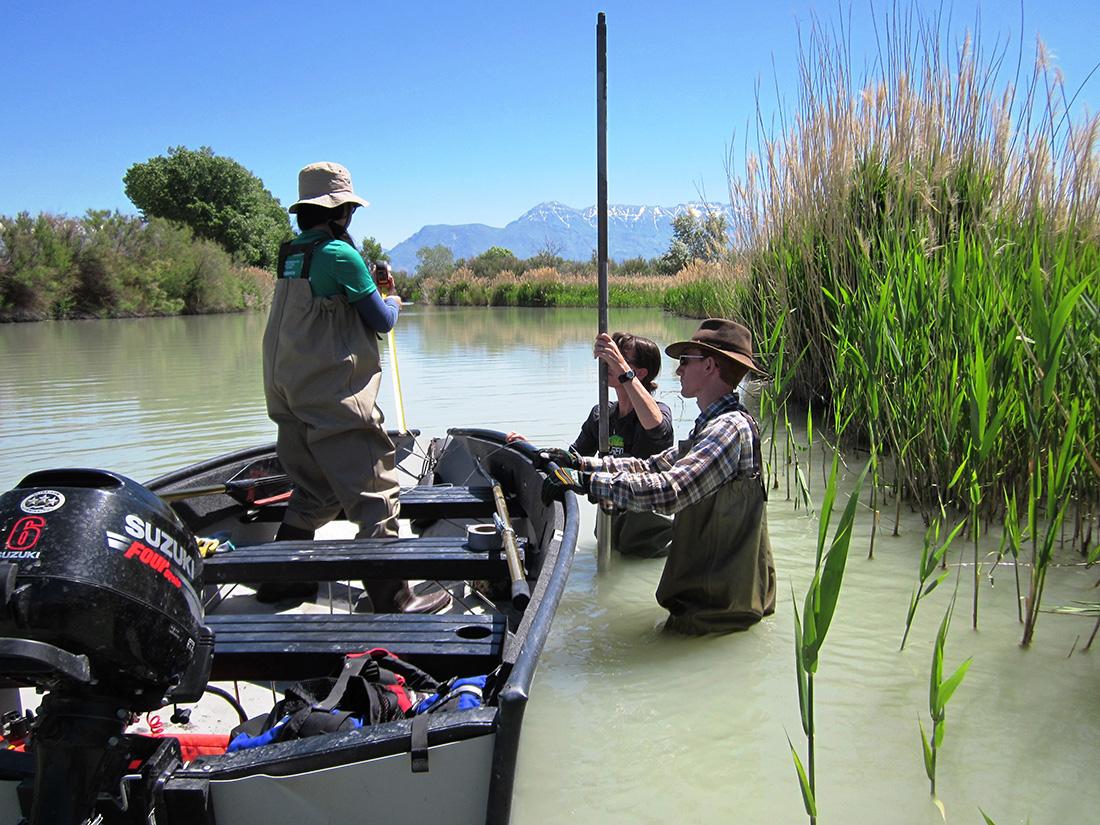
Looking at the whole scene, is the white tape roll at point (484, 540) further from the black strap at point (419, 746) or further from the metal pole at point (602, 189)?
the black strap at point (419, 746)

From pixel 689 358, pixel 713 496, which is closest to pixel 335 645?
pixel 713 496

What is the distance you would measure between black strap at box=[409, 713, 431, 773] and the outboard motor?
1.74ft

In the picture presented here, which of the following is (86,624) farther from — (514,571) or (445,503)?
(445,503)

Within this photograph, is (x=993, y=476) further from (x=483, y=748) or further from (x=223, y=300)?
(x=223, y=300)

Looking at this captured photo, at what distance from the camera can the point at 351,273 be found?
3.23 m

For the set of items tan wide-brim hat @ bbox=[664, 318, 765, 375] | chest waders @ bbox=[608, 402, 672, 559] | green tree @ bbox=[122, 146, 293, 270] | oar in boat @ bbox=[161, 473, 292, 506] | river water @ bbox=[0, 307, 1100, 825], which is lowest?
river water @ bbox=[0, 307, 1100, 825]

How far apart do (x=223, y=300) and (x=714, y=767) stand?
40.1 m

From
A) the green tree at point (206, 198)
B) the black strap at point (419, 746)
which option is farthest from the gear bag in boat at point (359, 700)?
the green tree at point (206, 198)

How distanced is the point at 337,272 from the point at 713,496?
5.39 feet

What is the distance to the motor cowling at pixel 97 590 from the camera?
163 cm

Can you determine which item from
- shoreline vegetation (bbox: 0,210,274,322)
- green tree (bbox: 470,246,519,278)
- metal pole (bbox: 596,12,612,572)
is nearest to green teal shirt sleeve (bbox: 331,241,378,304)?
metal pole (bbox: 596,12,612,572)

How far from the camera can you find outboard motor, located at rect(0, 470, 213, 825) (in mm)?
1610

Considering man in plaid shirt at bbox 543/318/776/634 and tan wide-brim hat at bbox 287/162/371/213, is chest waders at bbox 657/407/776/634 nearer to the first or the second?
man in plaid shirt at bbox 543/318/776/634

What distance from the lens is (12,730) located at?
193cm
